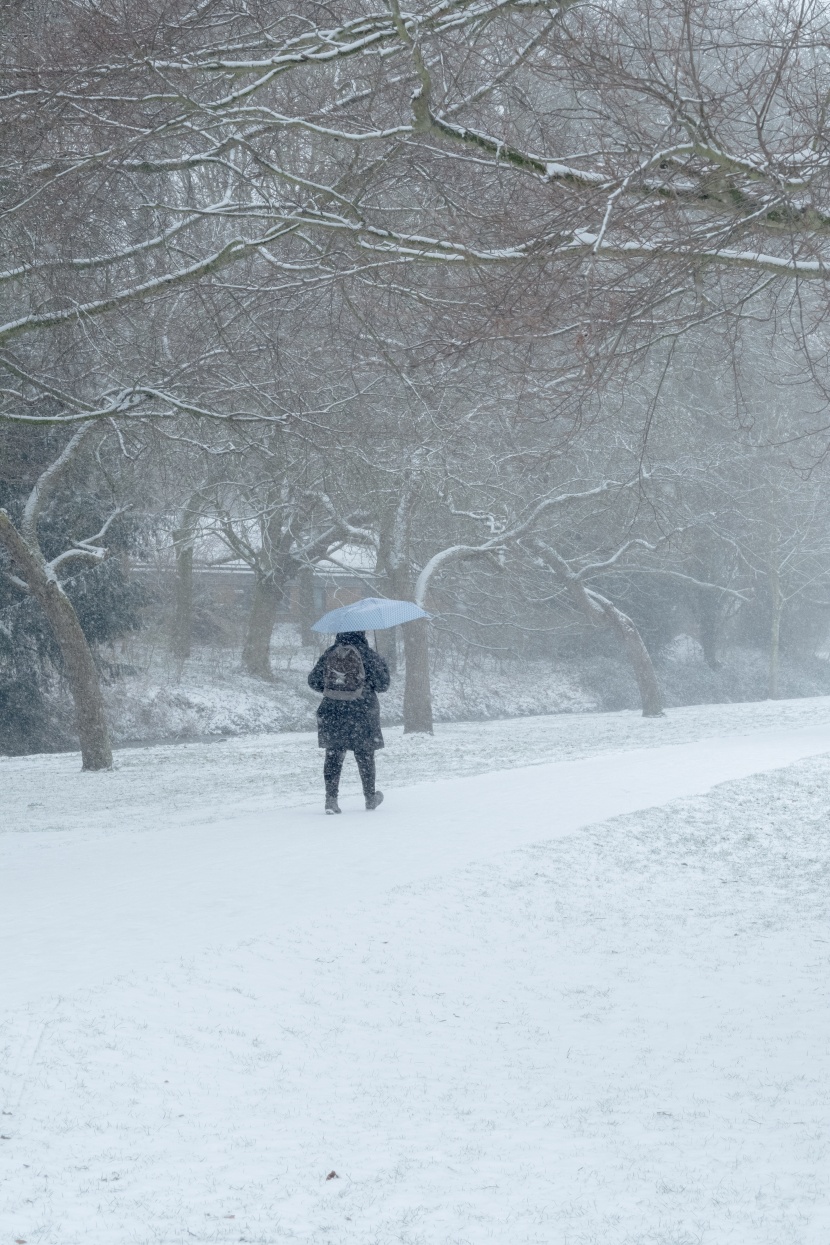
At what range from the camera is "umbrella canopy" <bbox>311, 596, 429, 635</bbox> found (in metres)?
13.3

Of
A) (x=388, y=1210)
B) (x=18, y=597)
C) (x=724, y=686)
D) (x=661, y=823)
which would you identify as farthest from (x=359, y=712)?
(x=724, y=686)

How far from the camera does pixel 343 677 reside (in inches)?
511

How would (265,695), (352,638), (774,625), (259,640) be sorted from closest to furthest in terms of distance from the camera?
1. (352,638)
2. (265,695)
3. (259,640)
4. (774,625)

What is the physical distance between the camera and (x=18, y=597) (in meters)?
25.4

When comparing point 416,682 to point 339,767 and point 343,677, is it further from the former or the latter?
point 343,677

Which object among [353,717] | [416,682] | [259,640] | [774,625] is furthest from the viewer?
[774,625]

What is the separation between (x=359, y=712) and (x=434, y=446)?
12.6 meters

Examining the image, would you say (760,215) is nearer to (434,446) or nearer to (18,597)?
(434,446)

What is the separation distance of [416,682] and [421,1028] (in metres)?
20.3

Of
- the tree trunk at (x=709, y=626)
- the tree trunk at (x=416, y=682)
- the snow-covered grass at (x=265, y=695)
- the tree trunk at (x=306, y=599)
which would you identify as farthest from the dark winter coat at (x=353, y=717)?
the tree trunk at (x=709, y=626)

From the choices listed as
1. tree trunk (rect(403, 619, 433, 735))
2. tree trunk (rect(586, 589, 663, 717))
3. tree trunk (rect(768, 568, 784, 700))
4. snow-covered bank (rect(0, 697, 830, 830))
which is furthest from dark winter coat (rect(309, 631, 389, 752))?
tree trunk (rect(768, 568, 784, 700))

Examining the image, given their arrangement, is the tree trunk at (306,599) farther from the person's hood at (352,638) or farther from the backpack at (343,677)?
the backpack at (343,677)

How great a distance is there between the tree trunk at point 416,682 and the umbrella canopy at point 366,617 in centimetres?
1308

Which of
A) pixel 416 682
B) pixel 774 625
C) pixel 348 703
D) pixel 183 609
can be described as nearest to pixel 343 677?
pixel 348 703
